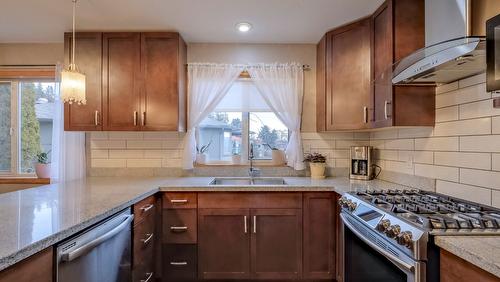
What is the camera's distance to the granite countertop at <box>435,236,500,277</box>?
0.87m

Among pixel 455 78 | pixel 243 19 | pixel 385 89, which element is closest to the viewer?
pixel 455 78

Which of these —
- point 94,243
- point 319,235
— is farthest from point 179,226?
point 319,235

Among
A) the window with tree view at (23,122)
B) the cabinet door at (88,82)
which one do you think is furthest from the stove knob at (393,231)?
the window with tree view at (23,122)

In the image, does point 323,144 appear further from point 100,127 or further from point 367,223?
point 100,127

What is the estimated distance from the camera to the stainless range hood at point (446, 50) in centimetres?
124

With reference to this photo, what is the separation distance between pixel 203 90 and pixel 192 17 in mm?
725

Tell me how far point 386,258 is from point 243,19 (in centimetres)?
200

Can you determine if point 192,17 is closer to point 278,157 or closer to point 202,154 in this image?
point 202,154

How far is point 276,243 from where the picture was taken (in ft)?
7.68

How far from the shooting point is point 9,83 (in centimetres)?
297

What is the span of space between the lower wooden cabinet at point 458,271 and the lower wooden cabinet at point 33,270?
1.50 meters

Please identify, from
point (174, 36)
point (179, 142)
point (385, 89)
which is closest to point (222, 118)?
point (179, 142)

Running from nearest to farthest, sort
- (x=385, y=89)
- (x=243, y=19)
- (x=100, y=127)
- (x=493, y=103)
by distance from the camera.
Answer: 1. (x=493, y=103)
2. (x=385, y=89)
3. (x=243, y=19)
4. (x=100, y=127)

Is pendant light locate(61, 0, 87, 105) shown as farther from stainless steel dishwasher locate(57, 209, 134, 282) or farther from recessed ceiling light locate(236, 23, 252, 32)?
recessed ceiling light locate(236, 23, 252, 32)
